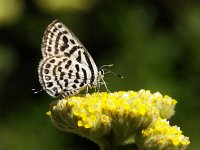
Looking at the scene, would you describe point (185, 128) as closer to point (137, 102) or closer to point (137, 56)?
point (137, 56)

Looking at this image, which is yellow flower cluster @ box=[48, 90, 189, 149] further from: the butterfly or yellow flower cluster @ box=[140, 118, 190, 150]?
the butterfly

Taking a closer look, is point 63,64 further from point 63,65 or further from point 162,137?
point 162,137

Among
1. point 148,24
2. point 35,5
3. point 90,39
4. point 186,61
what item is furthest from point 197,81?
point 35,5

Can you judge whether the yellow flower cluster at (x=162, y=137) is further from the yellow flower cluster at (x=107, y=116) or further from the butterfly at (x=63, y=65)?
the butterfly at (x=63, y=65)

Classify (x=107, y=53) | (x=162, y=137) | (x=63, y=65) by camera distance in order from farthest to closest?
(x=107, y=53), (x=63, y=65), (x=162, y=137)

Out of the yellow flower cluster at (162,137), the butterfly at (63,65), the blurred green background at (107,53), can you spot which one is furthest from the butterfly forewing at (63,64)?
the blurred green background at (107,53)

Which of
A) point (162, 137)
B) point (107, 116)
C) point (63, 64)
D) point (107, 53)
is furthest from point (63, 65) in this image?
point (107, 53)
